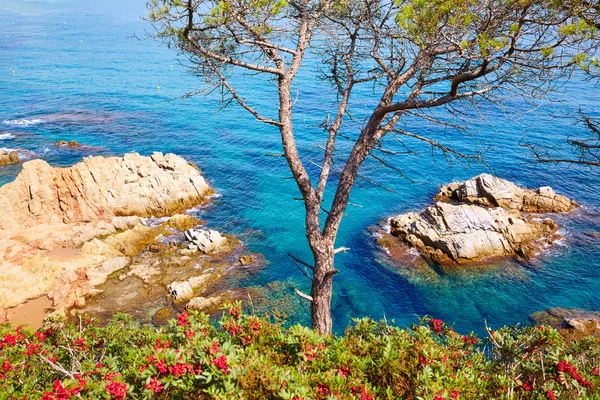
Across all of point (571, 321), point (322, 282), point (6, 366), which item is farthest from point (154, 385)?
point (571, 321)

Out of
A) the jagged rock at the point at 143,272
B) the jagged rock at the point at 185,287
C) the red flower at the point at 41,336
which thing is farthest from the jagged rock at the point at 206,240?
the red flower at the point at 41,336

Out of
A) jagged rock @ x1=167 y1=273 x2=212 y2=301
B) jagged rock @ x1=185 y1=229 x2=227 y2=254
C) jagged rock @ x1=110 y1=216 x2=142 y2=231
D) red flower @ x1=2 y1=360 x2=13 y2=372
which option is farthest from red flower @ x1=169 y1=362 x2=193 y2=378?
jagged rock @ x1=110 y1=216 x2=142 y2=231

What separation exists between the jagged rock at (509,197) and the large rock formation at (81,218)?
22.0m

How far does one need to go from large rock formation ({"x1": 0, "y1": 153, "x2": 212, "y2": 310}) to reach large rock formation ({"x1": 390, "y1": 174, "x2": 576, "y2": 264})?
55.5 feet

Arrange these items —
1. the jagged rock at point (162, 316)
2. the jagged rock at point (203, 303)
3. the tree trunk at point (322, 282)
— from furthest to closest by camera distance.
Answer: the jagged rock at point (203, 303), the jagged rock at point (162, 316), the tree trunk at point (322, 282)

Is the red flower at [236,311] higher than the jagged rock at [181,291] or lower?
higher

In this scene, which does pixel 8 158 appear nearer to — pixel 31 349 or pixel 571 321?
pixel 31 349

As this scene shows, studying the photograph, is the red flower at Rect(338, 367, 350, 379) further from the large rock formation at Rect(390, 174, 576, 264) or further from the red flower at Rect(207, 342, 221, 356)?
the large rock formation at Rect(390, 174, 576, 264)

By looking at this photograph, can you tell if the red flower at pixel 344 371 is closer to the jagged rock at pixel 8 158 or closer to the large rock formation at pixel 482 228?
the large rock formation at pixel 482 228

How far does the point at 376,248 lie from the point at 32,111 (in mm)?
52794

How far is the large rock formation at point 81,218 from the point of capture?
21913mm

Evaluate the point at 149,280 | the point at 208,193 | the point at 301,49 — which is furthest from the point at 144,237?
the point at 301,49

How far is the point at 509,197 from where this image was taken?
96.6ft

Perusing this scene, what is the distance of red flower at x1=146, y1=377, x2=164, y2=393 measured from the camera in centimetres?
455
